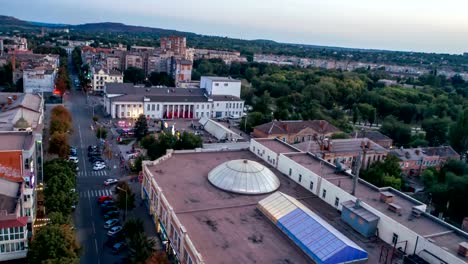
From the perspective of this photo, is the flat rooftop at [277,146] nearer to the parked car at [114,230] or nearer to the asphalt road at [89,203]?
the parked car at [114,230]

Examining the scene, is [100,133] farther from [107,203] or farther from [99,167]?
[107,203]

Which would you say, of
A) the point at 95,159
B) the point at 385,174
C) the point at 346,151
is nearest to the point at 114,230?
the point at 95,159

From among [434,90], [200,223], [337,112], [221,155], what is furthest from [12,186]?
[434,90]

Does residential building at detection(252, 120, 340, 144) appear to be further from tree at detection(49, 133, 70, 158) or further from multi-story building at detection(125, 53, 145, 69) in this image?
multi-story building at detection(125, 53, 145, 69)

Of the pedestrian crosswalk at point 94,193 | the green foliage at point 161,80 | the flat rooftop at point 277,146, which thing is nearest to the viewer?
the pedestrian crosswalk at point 94,193

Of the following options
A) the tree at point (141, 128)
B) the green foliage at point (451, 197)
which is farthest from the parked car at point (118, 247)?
the green foliage at point (451, 197)

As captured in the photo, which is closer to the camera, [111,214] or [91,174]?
[111,214]
